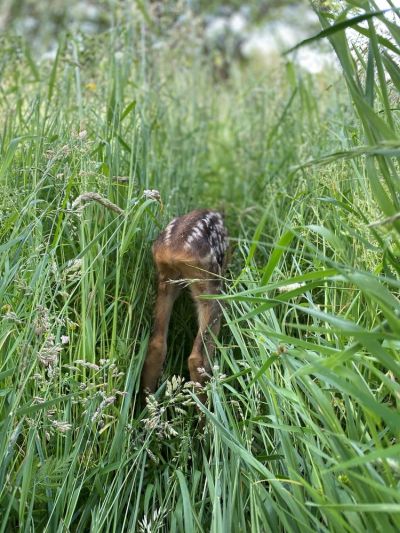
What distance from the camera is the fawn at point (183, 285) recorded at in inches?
117

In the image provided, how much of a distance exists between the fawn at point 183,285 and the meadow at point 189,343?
68 mm

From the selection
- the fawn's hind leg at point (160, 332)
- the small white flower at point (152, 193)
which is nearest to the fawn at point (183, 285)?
the fawn's hind leg at point (160, 332)

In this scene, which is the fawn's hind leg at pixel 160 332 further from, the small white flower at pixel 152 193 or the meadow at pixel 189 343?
the small white flower at pixel 152 193

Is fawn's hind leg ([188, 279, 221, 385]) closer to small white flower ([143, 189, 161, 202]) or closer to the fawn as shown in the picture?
the fawn

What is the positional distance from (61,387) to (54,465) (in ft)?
0.99

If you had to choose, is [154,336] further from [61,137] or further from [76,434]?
[61,137]

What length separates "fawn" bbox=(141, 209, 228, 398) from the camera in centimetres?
298

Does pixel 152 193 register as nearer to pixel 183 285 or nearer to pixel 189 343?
pixel 183 285

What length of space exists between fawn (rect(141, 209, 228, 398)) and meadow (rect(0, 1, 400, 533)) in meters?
0.07

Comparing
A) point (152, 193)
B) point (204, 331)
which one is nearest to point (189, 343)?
point (204, 331)

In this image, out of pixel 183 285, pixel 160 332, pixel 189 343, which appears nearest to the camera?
pixel 160 332

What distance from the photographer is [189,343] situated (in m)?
3.35

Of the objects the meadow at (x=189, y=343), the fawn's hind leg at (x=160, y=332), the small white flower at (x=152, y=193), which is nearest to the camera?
the meadow at (x=189, y=343)

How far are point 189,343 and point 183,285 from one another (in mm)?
322
